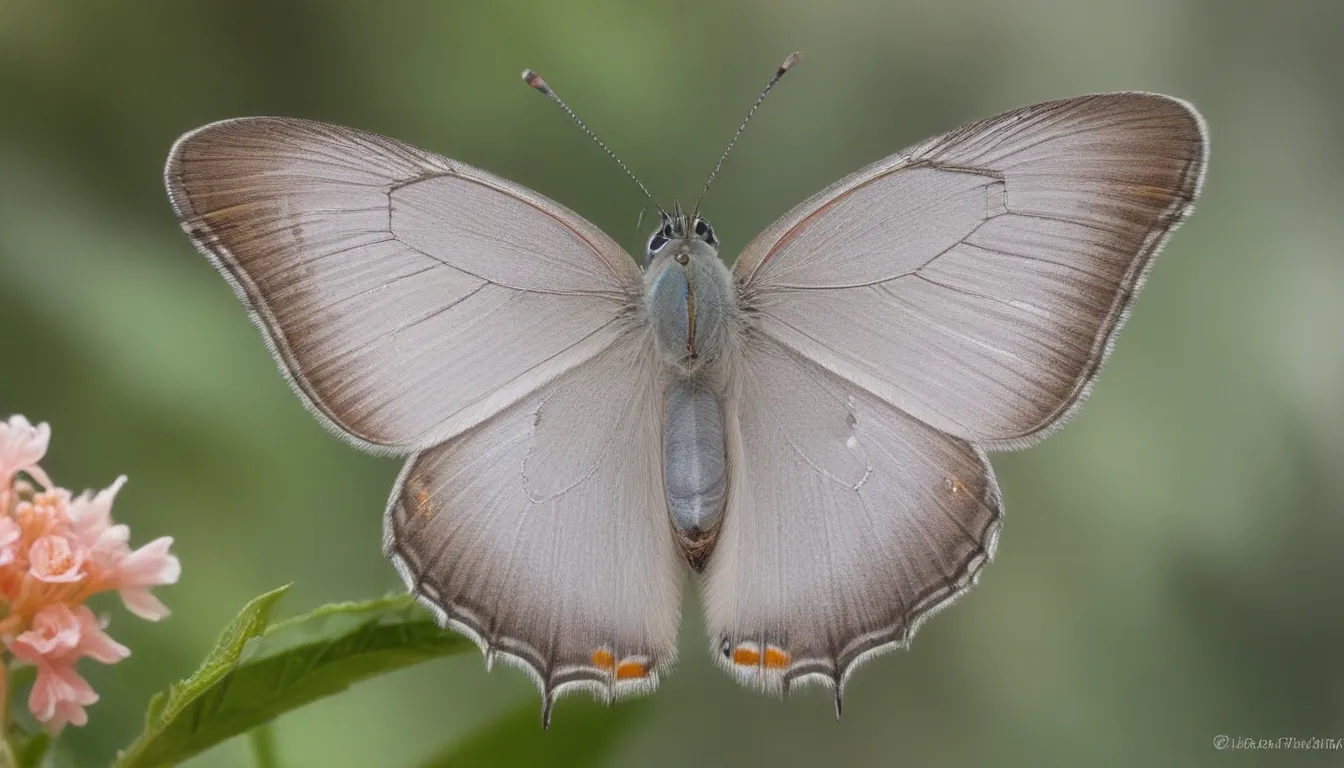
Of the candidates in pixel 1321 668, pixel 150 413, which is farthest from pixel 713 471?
pixel 1321 668

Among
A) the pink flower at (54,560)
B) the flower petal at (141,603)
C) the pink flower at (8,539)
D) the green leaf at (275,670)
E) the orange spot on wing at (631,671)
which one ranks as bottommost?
the orange spot on wing at (631,671)

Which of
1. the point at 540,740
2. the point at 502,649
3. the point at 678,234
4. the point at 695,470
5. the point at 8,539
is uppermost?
the point at 678,234

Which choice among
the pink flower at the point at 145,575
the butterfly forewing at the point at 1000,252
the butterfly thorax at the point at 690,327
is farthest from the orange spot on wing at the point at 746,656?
the pink flower at the point at 145,575

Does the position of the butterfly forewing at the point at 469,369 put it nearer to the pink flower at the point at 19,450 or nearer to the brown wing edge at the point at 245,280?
the brown wing edge at the point at 245,280

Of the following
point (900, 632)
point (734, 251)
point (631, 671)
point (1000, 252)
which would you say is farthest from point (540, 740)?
point (734, 251)

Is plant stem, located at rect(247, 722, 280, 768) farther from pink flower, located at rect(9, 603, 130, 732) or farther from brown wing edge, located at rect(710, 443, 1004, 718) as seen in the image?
brown wing edge, located at rect(710, 443, 1004, 718)

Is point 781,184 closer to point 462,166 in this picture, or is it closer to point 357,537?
point 462,166

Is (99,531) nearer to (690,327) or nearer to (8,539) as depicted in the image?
(8,539)
